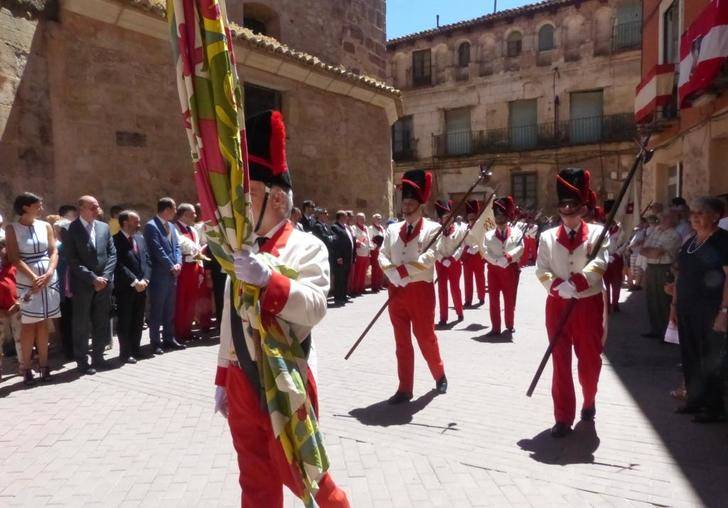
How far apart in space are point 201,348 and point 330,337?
1.83 m

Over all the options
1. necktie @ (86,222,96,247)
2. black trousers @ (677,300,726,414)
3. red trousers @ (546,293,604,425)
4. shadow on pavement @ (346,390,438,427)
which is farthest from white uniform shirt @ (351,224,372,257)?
red trousers @ (546,293,604,425)

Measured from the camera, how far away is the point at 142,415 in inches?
197

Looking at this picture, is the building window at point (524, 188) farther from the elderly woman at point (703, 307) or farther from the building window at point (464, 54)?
the elderly woman at point (703, 307)

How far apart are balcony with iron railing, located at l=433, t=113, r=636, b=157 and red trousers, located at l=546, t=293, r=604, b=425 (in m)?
27.2

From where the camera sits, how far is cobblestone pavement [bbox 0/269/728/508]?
3555mm

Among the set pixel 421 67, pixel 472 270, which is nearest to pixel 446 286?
pixel 472 270

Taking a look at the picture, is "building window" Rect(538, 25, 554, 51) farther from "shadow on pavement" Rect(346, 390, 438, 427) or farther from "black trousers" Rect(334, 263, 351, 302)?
"shadow on pavement" Rect(346, 390, 438, 427)

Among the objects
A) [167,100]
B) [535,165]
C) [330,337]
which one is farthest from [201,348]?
[535,165]

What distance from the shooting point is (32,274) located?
19.1 ft

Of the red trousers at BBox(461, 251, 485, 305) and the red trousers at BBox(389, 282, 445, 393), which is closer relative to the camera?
the red trousers at BBox(389, 282, 445, 393)

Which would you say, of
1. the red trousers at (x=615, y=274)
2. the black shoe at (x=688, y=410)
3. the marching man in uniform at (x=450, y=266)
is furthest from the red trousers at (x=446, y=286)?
the black shoe at (x=688, y=410)

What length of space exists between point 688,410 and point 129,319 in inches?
239

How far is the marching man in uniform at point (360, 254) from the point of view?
12992 mm

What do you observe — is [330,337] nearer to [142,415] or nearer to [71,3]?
[142,415]
